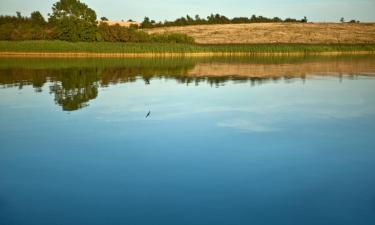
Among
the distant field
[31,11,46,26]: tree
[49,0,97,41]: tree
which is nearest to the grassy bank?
[49,0,97,41]: tree

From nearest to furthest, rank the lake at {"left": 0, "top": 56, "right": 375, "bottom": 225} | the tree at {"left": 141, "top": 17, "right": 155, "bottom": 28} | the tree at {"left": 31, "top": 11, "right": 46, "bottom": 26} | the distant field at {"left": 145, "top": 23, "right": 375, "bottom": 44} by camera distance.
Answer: the lake at {"left": 0, "top": 56, "right": 375, "bottom": 225}
the tree at {"left": 31, "top": 11, "right": 46, "bottom": 26}
the distant field at {"left": 145, "top": 23, "right": 375, "bottom": 44}
the tree at {"left": 141, "top": 17, "right": 155, "bottom": 28}

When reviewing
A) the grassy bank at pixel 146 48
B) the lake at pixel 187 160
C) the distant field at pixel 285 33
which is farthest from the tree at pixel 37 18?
the lake at pixel 187 160

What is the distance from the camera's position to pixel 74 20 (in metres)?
57.1

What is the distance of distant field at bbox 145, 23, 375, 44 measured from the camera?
71500 millimetres

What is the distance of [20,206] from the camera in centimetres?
624

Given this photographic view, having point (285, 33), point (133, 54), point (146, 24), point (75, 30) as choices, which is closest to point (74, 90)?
point (133, 54)

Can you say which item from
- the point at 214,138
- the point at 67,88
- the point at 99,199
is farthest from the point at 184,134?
the point at 67,88

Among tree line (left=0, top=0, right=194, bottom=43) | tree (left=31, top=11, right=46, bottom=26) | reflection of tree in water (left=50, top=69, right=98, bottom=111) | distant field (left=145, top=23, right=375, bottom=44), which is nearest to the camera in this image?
reflection of tree in water (left=50, top=69, right=98, bottom=111)

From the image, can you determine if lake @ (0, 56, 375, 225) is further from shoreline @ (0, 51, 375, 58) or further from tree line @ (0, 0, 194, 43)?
tree line @ (0, 0, 194, 43)

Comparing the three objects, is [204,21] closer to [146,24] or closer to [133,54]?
[146,24]

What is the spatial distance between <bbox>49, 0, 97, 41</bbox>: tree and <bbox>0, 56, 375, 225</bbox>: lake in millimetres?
41304

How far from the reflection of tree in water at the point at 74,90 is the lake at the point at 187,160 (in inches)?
8.4

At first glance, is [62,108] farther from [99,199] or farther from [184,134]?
[99,199]

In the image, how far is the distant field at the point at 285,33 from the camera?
7150 cm
